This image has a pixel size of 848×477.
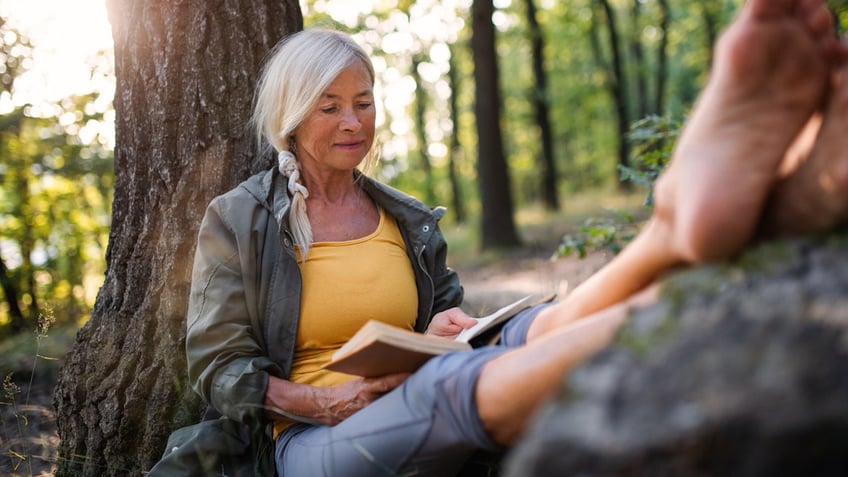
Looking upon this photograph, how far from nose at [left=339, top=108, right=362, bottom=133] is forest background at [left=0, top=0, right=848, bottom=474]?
0.54m

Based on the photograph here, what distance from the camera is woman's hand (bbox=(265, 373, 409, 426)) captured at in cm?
212

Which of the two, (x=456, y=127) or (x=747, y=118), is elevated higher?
(x=456, y=127)

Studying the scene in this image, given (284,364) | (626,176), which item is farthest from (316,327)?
(626,176)

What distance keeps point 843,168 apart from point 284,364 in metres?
1.83

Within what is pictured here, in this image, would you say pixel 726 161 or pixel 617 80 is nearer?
pixel 726 161

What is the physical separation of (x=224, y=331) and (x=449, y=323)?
0.82 m

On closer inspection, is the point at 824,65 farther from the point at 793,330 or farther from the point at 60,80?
the point at 60,80

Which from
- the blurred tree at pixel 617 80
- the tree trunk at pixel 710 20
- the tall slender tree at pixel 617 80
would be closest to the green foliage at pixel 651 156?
the blurred tree at pixel 617 80

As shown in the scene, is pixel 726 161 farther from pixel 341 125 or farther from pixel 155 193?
pixel 155 193

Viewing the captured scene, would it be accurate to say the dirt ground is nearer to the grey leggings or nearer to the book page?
the book page

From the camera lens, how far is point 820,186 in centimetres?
136

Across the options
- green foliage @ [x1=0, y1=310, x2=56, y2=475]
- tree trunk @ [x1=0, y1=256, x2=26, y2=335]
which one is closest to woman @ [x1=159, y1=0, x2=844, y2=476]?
green foliage @ [x1=0, y1=310, x2=56, y2=475]

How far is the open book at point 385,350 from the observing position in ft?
5.98

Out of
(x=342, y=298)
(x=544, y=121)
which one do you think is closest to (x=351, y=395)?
(x=342, y=298)
